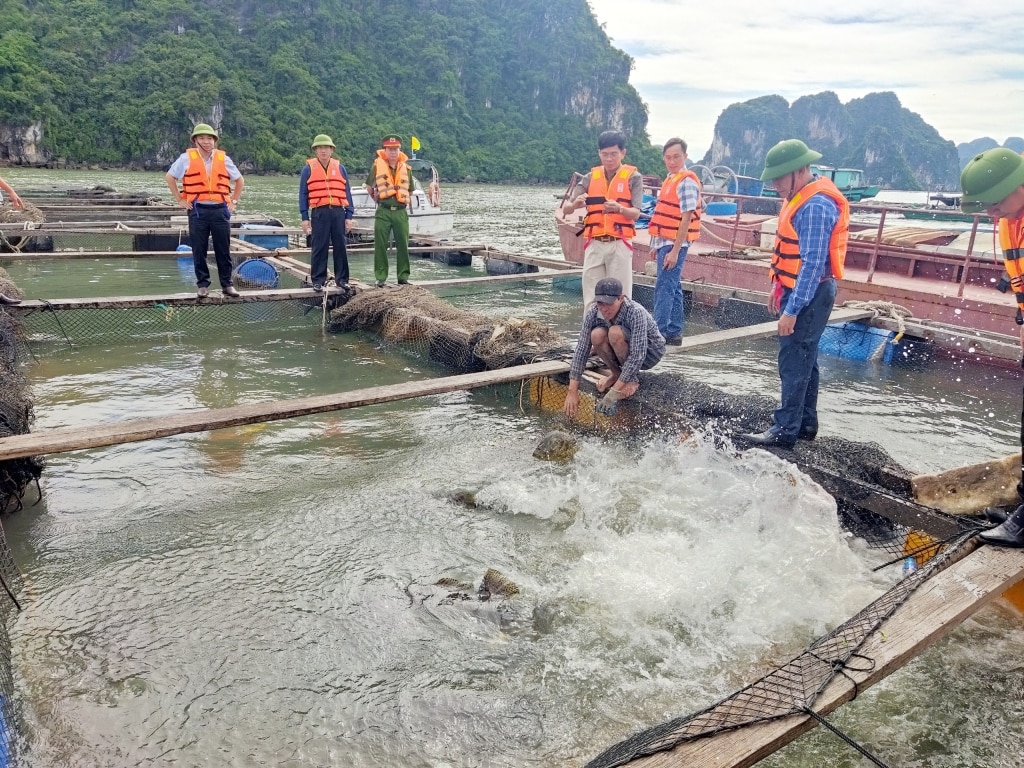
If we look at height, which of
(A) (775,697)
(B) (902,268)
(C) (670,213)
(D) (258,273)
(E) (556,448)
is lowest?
(E) (556,448)

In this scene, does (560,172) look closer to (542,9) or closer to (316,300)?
(542,9)

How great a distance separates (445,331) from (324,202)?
2.50m

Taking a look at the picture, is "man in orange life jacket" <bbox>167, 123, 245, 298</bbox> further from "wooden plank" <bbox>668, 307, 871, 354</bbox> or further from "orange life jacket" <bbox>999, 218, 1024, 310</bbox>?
"orange life jacket" <bbox>999, 218, 1024, 310</bbox>

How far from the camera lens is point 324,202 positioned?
343 inches

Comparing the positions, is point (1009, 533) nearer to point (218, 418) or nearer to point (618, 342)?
point (618, 342)

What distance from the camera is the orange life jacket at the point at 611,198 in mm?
6746

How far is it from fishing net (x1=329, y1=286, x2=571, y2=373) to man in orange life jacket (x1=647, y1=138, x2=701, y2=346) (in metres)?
1.24

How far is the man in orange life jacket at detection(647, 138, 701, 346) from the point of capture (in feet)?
23.5

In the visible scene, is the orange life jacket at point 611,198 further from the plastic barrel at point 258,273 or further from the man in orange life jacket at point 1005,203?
the plastic barrel at point 258,273

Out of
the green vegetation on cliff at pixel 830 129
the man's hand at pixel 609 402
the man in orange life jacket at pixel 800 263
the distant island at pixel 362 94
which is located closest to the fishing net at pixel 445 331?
the man's hand at pixel 609 402

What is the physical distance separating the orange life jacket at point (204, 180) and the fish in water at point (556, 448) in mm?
4963

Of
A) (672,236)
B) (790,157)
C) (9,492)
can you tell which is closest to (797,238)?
(790,157)

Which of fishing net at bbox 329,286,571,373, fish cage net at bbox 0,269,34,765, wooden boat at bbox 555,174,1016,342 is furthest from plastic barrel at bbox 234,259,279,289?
wooden boat at bbox 555,174,1016,342

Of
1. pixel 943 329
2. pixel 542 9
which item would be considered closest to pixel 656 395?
pixel 943 329
